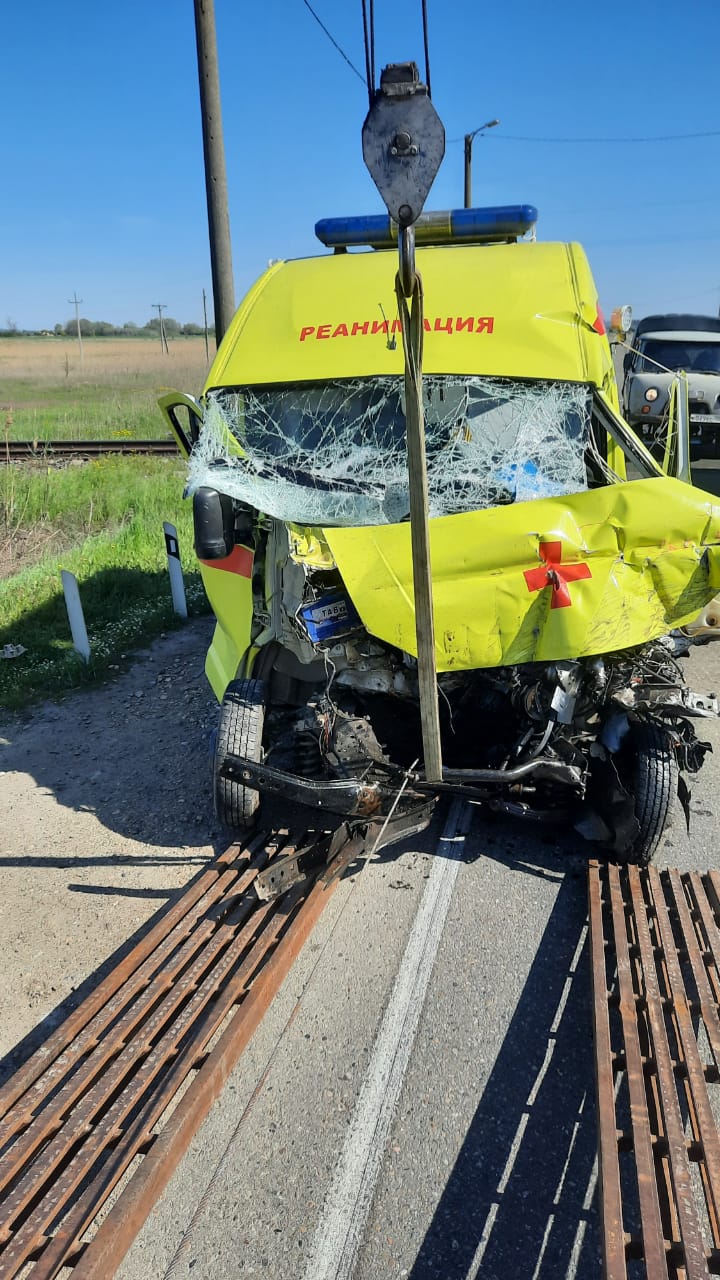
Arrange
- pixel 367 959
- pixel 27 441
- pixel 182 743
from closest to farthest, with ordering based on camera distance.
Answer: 1. pixel 367 959
2. pixel 182 743
3. pixel 27 441

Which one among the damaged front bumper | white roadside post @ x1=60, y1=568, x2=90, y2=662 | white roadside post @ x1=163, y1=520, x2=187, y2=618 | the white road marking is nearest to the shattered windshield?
the damaged front bumper

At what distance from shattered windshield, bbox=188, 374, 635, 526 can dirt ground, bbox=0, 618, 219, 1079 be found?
1.90 m

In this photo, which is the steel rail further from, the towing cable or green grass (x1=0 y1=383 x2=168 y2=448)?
green grass (x1=0 y1=383 x2=168 y2=448)

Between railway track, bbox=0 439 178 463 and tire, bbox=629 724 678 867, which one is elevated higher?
railway track, bbox=0 439 178 463

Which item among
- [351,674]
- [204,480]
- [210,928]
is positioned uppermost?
[204,480]

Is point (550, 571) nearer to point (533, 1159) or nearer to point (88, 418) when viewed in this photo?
point (533, 1159)

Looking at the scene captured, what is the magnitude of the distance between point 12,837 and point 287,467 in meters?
2.57

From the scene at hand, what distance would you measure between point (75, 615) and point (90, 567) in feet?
7.02

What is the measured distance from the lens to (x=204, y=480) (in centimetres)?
412

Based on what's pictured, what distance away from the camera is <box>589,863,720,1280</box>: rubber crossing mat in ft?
7.29

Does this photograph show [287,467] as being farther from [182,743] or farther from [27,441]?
[27,441]

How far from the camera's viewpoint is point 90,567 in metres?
8.62

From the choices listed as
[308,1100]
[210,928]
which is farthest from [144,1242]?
[210,928]

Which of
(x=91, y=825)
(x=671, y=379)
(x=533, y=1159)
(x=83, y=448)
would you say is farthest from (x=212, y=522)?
(x=83, y=448)
